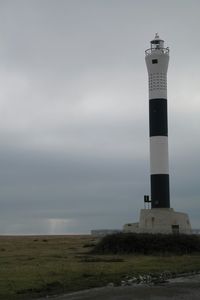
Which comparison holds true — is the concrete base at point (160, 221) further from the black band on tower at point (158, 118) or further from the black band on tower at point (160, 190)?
the black band on tower at point (158, 118)

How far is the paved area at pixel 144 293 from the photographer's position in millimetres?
17531

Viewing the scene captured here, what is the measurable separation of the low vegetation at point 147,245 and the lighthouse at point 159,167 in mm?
15079

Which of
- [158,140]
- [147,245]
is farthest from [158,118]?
[147,245]

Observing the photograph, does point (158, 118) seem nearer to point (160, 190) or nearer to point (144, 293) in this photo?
point (160, 190)

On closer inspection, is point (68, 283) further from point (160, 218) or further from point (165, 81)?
point (165, 81)

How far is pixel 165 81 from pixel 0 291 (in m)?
48.0

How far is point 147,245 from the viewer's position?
4403 centimetres

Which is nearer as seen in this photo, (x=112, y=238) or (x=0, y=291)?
(x=0, y=291)

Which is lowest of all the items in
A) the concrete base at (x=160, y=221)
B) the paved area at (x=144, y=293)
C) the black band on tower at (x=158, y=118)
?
the paved area at (x=144, y=293)

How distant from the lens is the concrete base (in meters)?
61.3

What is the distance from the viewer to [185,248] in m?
44.4

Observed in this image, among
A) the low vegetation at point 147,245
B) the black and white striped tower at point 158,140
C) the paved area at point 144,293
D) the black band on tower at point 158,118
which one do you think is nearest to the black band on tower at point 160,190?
the black and white striped tower at point 158,140

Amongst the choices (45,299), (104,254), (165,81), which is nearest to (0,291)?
(45,299)

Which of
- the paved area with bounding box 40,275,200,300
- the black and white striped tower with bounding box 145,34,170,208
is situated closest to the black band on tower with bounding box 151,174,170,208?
the black and white striped tower with bounding box 145,34,170,208
